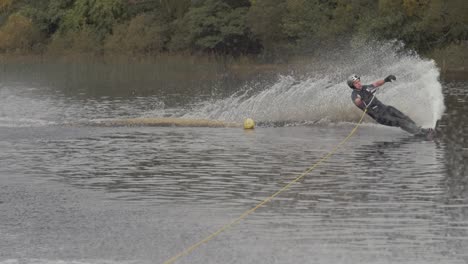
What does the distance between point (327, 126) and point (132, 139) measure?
6.03m

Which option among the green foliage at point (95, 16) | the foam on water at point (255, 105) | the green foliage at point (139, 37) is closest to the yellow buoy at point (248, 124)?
the foam on water at point (255, 105)

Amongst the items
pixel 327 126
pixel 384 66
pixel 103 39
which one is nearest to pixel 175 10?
pixel 103 39

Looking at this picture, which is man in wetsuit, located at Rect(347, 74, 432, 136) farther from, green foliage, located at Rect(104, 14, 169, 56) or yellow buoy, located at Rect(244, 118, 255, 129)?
green foliage, located at Rect(104, 14, 169, 56)

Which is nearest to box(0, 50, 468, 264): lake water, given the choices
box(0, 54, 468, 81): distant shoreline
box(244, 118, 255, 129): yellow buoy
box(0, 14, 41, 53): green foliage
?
box(244, 118, 255, 129): yellow buoy

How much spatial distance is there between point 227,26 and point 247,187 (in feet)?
176

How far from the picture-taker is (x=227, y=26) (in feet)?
233

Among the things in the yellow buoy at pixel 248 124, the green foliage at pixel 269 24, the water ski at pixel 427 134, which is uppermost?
the green foliage at pixel 269 24

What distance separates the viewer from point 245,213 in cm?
1531

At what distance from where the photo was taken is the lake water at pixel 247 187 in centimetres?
1312

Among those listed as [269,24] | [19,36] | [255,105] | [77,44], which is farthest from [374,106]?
[19,36]

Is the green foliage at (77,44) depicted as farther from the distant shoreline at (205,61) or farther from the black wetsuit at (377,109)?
the black wetsuit at (377,109)

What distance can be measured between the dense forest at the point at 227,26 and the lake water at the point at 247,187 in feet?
89.1

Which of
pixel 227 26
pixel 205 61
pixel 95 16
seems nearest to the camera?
pixel 205 61

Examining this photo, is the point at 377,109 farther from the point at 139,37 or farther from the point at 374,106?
the point at 139,37
